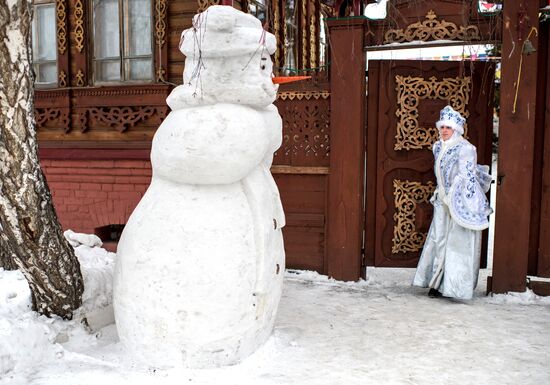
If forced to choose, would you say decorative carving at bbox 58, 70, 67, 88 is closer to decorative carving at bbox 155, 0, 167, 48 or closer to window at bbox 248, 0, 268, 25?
decorative carving at bbox 155, 0, 167, 48

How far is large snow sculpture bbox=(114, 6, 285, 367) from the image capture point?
2957mm

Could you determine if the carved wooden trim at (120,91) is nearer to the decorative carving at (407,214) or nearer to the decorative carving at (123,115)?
the decorative carving at (123,115)

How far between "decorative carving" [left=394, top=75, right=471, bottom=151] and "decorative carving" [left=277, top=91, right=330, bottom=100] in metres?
0.70

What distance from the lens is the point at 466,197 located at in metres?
4.51

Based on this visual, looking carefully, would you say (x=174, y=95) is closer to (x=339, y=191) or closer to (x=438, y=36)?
(x=339, y=191)

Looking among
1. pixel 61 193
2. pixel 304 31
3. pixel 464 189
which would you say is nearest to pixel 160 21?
pixel 61 193

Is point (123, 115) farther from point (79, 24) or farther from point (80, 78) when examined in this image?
point (79, 24)

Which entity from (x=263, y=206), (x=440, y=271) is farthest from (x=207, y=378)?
(x=440, y=271)

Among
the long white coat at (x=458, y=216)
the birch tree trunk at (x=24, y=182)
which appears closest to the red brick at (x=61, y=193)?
the birch tree trunk at (x=24, y=182)

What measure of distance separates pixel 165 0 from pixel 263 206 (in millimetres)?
3945

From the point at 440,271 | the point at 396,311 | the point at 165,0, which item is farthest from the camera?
the point at 165,0

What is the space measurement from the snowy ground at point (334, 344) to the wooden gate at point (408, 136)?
0.79 m

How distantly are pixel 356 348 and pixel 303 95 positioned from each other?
270cm

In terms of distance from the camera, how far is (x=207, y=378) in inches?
116
